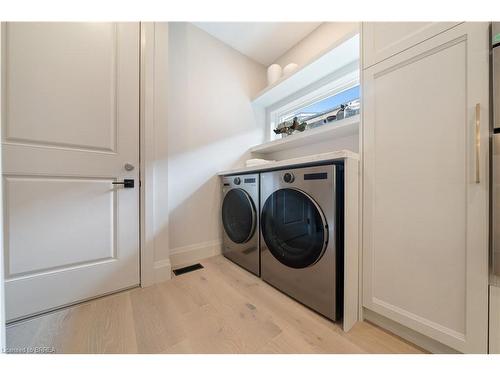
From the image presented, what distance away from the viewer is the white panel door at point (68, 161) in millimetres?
941

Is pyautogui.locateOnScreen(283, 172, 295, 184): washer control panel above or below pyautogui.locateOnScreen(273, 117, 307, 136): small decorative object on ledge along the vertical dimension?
below

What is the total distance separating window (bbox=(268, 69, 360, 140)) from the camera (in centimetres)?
152

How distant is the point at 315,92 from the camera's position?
1.82 meters

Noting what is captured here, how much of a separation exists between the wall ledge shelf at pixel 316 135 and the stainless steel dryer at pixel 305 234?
24.1 inches

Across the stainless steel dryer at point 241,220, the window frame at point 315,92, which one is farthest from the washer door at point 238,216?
the window frame at point 315,92

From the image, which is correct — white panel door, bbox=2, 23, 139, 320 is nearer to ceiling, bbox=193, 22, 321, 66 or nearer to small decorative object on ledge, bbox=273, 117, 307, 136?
ceiling, bbox=193, 22, 321, 66

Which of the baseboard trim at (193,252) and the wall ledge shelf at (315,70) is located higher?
the wall ledge shelf at (315,70)

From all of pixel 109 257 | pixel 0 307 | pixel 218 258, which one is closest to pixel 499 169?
pixel 0 307

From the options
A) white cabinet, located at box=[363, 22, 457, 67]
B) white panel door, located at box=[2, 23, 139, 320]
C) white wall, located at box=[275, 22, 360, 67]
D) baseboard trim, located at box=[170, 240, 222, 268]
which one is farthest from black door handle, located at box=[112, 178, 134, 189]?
white wall, located at box=[275, 22, 360, 67]

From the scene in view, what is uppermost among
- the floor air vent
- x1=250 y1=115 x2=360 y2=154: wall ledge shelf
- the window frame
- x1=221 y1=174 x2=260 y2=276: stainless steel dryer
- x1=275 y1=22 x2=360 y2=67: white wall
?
x1=275 y1=22 x2=360 y2=67: white wall

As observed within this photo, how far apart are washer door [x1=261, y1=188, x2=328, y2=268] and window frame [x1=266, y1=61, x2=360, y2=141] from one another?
124cm

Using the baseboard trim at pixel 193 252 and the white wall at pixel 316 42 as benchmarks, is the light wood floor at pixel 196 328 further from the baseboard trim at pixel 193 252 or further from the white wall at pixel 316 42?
the white wall at pixel 316 42

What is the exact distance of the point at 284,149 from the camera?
208cm
